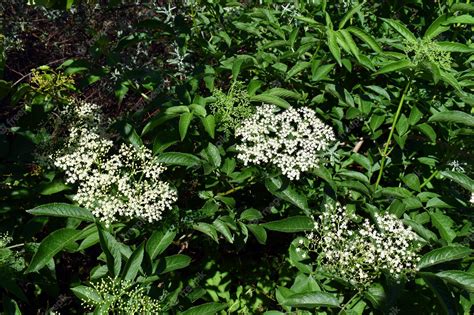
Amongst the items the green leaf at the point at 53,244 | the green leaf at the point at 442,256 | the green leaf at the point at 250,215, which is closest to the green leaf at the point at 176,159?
the green leaf at the point at 250,215

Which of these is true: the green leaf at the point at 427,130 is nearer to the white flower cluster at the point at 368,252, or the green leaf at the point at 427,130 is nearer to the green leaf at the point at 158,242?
the white flower cluster at the point at 368,252

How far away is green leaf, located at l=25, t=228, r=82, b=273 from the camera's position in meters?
2.00

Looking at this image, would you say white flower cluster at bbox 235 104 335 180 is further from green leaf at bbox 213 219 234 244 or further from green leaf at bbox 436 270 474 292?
green leaf at bbox 436 270 474 292

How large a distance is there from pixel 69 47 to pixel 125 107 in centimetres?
108

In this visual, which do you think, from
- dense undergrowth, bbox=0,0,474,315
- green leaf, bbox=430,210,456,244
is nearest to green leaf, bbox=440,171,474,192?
dense undergrowth, bbox=0,0,474,315

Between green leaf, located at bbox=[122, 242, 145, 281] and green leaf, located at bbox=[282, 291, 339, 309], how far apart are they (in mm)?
633

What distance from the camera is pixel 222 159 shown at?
2697 millimetres

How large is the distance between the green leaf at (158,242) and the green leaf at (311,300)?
0.57 meters

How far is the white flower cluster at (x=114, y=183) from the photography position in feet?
7.24

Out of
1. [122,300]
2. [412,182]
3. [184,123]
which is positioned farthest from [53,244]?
[412,182]

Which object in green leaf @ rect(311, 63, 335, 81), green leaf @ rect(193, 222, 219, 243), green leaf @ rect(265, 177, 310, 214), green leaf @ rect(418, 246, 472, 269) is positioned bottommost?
green leaf @ rect(418, 246, 472, 269)

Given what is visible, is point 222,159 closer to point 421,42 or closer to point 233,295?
point 421,42

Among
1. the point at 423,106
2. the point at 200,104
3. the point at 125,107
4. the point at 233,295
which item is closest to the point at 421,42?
the point at 423,106

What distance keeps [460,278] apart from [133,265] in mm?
1365
